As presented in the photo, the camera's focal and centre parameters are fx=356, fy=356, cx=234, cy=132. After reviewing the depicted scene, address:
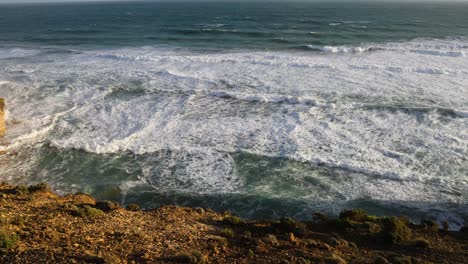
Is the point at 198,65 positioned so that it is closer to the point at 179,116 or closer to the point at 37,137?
the point at 179,116

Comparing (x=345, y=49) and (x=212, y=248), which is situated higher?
(x=345, y=49)

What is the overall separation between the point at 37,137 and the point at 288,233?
43.5ft

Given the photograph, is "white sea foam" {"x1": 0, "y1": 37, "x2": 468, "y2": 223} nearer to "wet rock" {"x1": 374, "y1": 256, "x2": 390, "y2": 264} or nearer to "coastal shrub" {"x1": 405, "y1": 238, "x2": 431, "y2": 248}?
"coastal shrub" {"x1": 405, "y1": 238, "x2": 431, "y2": 248}

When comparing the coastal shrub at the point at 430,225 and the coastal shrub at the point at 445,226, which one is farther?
the coastal shrub at the point at 445,226

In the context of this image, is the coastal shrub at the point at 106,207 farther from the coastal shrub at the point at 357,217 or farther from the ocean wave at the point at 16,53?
the ocean wave at the point at 16,53

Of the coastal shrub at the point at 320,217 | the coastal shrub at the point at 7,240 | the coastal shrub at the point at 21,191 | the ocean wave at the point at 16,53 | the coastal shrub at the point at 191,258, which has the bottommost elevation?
the coastal shrub at the point at 320,217

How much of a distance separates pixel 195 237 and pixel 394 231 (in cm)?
515

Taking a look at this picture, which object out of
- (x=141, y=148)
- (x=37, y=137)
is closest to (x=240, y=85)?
(x=141, y=148)

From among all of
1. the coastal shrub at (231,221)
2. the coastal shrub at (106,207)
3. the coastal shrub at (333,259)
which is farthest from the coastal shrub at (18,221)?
the coastal shrub at (333,259)

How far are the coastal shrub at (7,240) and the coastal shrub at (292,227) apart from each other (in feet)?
21.0

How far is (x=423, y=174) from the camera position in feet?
44.2

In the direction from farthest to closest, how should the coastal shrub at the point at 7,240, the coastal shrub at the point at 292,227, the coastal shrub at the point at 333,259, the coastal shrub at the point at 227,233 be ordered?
the coastal shrub at the point at 292,227 → the coastal shrub at the point at 227,233 → the coastal shrub at the point at 333,259 → the coastal shrub at the point at 7,240

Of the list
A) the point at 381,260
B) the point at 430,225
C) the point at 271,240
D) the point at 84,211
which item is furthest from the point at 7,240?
the point at 430,225

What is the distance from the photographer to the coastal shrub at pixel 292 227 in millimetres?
9664
